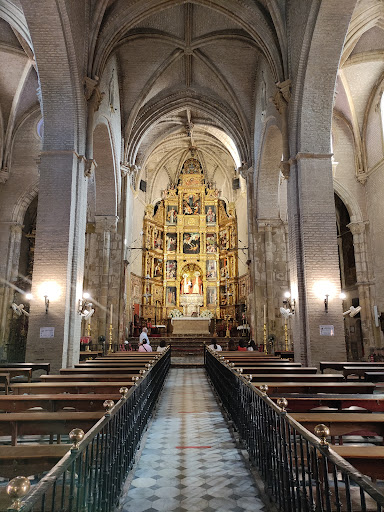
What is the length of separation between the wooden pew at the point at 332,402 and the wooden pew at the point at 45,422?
7.27 ft

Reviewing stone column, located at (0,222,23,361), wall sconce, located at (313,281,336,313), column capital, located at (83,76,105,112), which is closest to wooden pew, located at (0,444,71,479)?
wall sconce, located at (313,281,336,313)

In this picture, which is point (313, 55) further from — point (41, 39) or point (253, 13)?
point (41, 39)

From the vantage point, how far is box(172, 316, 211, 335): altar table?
24609mm

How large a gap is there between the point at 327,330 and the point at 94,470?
9137 millimetres

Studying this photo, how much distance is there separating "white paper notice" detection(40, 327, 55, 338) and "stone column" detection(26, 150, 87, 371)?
0.08m

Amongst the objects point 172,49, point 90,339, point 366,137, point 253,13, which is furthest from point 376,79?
point 90,339

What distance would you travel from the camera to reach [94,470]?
3047 mm

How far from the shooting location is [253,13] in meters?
14.3

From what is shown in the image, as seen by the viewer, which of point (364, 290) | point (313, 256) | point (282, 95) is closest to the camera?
point (313, 256)

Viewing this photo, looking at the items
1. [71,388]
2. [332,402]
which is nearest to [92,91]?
[71,388]

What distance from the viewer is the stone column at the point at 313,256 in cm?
1091

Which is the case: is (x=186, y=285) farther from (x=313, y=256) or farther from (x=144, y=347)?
(x=313, y=256)

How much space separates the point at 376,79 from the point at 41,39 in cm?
1397

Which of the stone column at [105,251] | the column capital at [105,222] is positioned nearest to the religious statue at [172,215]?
the stone column at [105,251]
